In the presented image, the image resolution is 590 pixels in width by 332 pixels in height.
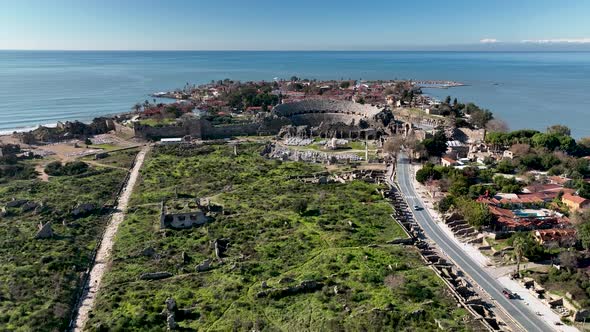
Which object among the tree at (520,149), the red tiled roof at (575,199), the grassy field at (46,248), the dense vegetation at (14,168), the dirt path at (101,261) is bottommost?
the dirt path at (101,261)

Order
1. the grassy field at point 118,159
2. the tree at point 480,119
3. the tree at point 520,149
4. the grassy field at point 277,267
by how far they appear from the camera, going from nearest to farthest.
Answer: the grassy field at point 277,267
the tree at point 520,149
the grassy field at point 118,159
the tree at point 480,119

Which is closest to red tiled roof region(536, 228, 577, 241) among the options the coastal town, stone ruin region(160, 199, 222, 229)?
the coastal town

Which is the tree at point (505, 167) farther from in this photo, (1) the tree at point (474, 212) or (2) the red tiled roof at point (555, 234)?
A: (2) the red tiled roof at point (555, 234)

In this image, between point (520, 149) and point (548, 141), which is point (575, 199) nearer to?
point (520, 149)

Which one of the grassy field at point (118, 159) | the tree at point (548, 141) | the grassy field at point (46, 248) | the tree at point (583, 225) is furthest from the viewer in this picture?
the tree at point (548, 141)

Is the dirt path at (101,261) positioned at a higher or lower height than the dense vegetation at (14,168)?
lower

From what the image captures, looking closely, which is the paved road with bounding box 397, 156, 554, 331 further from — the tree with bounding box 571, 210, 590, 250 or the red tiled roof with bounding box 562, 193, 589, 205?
the red tiled roof with bounding box 562, 193, 589, 205

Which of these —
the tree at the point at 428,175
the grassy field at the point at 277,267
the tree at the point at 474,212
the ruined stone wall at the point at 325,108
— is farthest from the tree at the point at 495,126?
the tree at the point at 474,212
